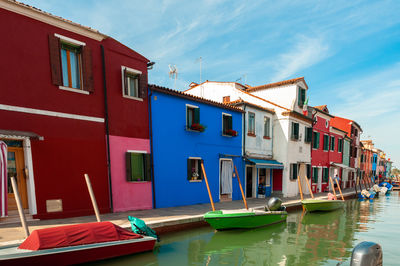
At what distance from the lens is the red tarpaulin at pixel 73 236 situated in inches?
199

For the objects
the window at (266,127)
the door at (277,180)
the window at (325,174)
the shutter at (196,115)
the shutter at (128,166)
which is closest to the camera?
the shutter at (128,166)

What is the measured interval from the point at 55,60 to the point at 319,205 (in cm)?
1512

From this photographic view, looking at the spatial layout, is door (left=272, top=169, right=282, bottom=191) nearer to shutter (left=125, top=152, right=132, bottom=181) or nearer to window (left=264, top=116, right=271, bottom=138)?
window (left=264, top=116, right=271, bottom=138)

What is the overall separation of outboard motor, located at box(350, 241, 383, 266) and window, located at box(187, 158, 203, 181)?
28.9ft

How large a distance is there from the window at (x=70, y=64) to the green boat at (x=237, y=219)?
22.0ft

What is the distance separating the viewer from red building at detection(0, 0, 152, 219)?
726 cm

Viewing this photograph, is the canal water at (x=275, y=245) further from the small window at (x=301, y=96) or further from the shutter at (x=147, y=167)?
the small window at (x=301, y=96)

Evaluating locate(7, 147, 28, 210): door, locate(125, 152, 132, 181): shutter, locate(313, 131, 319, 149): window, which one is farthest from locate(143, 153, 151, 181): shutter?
locate(313, 131, 319, 149): window

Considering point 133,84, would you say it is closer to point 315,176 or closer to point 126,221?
point 126,221

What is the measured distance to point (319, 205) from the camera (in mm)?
13852

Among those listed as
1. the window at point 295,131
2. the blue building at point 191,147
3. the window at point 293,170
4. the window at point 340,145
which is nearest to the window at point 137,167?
the blue building at point 191,147

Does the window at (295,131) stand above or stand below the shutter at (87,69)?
below

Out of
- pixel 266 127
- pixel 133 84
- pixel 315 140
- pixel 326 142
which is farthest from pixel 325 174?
pixel 133 84

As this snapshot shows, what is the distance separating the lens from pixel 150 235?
22.1ft
